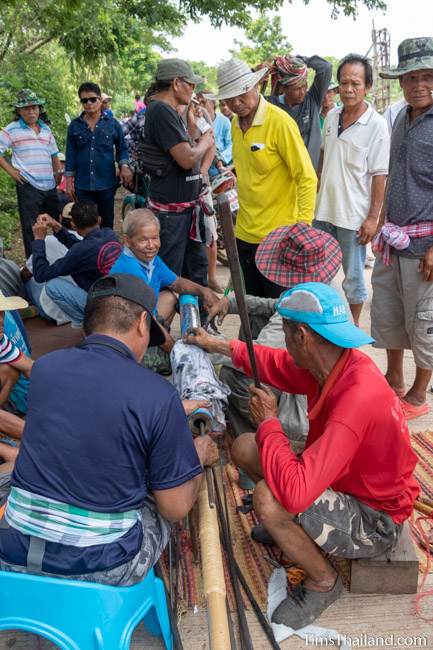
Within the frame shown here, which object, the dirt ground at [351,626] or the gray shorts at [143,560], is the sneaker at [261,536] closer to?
the dirt ground at [351,626]

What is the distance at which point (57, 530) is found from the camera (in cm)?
169

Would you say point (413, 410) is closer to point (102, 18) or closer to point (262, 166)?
point (262, 166)

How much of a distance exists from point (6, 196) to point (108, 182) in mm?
4890

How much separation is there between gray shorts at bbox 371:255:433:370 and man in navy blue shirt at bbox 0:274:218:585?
1969mm

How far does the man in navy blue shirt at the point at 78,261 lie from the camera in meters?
3.82

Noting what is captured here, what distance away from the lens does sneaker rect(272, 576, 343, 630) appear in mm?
2102

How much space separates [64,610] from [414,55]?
3048mm

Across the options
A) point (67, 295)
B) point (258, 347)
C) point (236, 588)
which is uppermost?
point (258, 347)

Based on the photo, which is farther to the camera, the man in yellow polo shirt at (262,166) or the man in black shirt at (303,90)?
the man in black shirt at (303,90)

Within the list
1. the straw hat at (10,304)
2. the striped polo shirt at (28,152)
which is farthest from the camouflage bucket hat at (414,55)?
the striped polo shirt at (28,152)

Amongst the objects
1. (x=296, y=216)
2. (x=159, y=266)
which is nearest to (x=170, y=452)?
(x=159, y=266)

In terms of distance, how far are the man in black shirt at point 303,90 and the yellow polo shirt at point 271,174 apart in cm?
109

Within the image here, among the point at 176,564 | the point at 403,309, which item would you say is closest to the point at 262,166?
the point at 403,309

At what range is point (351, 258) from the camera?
4293 mm
